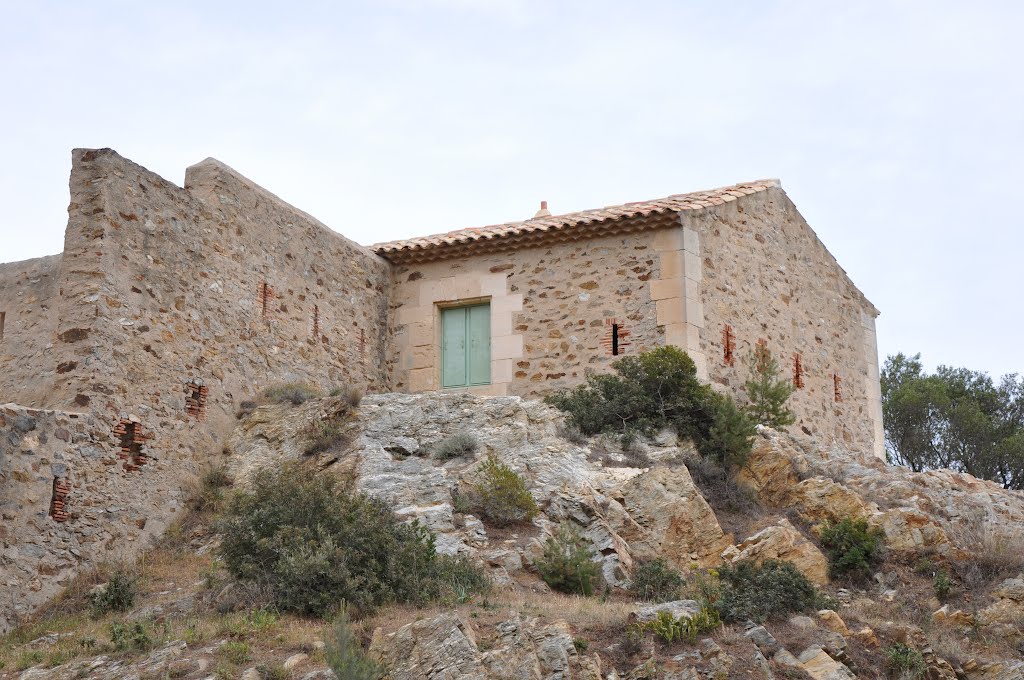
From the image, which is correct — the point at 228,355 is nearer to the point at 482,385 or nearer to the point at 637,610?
the point at 482,385

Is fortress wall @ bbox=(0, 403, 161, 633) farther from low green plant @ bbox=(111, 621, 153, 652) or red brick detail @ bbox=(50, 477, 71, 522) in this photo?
low green plant @ bbox=(111, 621, 153, 652)

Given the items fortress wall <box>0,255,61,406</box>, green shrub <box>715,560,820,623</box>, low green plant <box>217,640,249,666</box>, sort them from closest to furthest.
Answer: low green plant <box>217,640,249,666</box> < green shrub <box>715,560,820,623</box> < fortress wall <box>0,255,61,406</box>

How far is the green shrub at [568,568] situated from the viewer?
43.4 feet

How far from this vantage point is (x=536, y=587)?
13.1 m

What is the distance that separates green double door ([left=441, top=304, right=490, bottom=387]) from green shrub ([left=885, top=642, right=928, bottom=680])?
28.1 feet

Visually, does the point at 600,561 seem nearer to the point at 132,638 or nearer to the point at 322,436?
the point at 322,436

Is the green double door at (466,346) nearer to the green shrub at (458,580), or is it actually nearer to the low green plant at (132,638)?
the green shrub at (458,580)

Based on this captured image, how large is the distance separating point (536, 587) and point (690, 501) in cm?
257

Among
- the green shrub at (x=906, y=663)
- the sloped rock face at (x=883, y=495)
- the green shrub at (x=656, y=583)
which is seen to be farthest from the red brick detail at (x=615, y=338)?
the green shrub at (x=906, y=663)

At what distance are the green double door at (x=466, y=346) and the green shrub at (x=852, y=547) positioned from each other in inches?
246

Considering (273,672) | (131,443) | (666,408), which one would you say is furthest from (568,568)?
(131,443)

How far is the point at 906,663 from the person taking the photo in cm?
1188

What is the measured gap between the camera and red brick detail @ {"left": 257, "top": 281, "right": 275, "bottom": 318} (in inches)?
690

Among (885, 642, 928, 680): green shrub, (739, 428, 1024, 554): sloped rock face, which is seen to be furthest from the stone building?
(885, 642, 928, 680): green shrub
